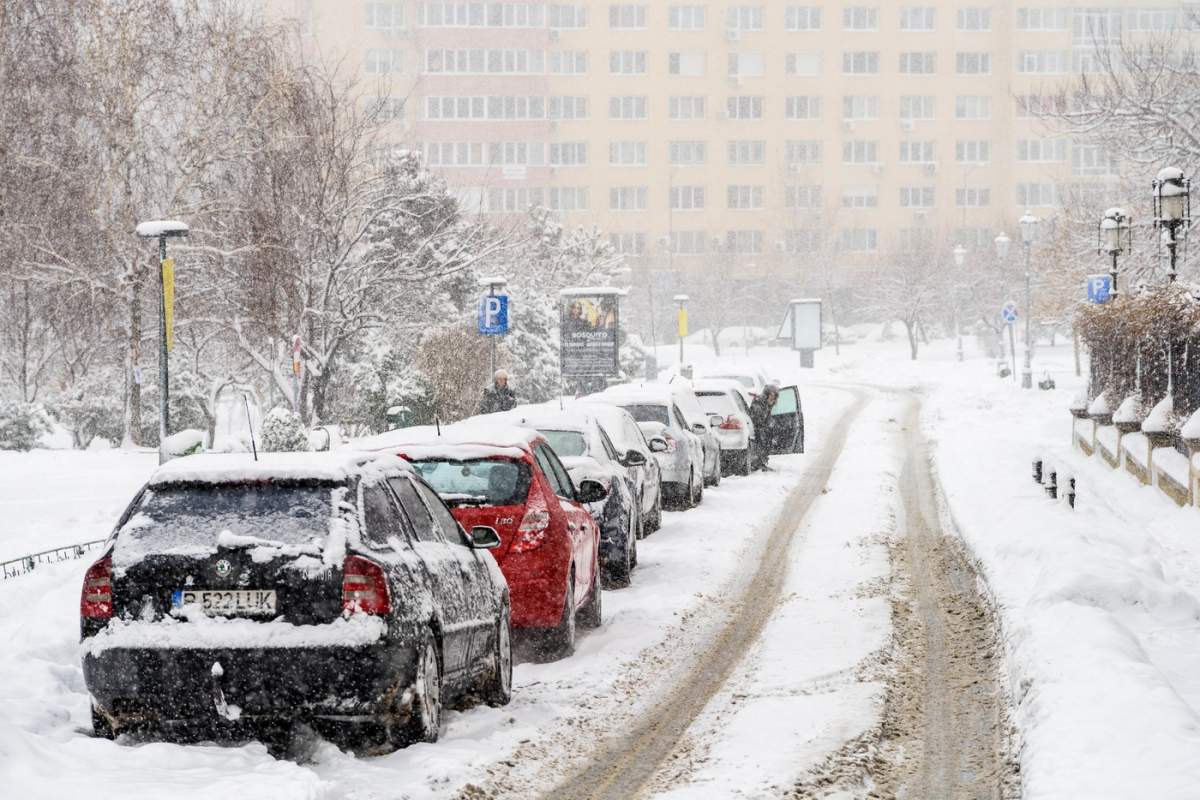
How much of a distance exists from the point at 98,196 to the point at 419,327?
9.67 meters

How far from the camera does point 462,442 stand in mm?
11414

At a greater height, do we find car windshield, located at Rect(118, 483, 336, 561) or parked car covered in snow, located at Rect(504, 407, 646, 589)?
car windshield, located at Rect(118, 483, 336, 561)

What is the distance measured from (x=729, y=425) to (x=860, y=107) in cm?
10230

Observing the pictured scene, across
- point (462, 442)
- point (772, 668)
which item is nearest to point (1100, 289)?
point (772, 668)

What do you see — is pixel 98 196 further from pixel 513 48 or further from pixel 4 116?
pixel 513 48

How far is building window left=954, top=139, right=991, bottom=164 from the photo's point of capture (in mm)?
126688

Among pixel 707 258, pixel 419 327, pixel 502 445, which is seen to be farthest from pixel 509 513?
pixel 707 258

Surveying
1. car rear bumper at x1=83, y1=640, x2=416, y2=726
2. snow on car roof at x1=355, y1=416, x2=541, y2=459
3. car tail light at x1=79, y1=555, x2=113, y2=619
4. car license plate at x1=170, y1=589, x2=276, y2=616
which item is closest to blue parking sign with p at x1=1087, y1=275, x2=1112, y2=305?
snow on car roof at x1=355, y1=416, x2=541, y2=459

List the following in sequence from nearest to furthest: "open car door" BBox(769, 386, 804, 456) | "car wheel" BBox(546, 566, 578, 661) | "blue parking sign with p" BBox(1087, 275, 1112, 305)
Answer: "car wheel" BBox(546, 566, 578, 661)
"open car door" BBox(769, 386, 804, 456)
"blue parking sign with p" BBox(1087, 275, 1112, 305)

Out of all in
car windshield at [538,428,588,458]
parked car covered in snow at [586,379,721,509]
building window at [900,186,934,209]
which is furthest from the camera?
building window at [900,186,934,209]

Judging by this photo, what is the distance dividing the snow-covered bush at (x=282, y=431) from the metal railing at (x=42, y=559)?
1301 cm

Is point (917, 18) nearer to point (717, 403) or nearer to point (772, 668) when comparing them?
point (717, 403)

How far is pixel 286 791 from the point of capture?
700 cm

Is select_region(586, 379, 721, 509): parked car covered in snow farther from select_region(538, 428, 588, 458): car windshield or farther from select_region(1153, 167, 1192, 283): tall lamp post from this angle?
select_region(1153, 167, 1192, 283): tall lamp post
